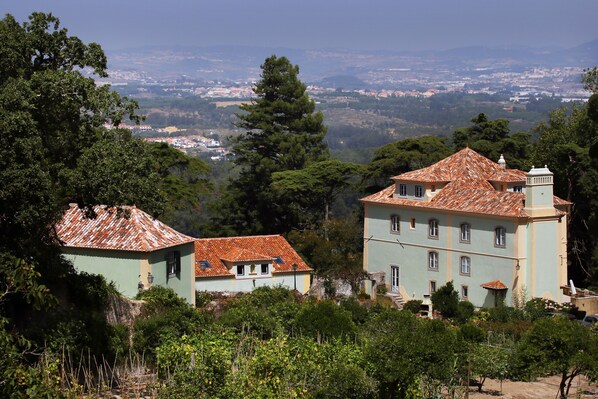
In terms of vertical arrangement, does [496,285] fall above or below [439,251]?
below

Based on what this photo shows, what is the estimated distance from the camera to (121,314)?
29125mm

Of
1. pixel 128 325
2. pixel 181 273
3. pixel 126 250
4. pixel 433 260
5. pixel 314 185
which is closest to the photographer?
pixel 128 325

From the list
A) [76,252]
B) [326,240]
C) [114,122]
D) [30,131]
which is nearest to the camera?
[30,131]

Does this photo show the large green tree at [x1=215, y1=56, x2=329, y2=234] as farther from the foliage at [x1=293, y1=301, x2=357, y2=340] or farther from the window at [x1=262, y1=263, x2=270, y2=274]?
the foliage at [x1=293, y1=301, x2=357, y2=340]

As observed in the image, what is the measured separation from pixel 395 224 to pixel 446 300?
6649 mm

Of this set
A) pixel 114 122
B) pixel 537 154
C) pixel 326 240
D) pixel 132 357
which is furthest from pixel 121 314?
pixel 537 154

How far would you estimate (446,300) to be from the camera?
4569cm

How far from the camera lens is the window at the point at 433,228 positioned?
164 ft

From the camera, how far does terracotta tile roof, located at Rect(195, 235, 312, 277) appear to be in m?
47.0

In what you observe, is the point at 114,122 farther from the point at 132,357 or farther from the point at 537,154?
the point at 537,154

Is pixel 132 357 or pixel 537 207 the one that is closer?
pixel 132 357

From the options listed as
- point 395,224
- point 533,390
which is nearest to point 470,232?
point 395,224

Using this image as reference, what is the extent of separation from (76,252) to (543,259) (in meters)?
18.9

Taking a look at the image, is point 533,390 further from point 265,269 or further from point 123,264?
point 265,269
